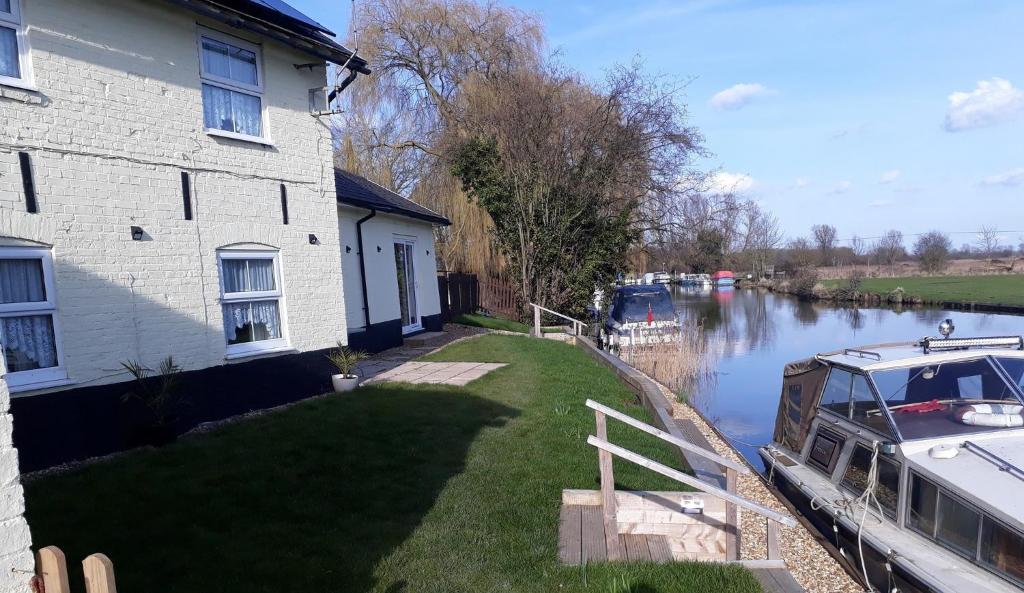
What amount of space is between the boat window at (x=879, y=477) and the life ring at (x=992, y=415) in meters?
0.82

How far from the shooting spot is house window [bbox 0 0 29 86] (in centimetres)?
573

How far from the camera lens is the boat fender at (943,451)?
511 centimetres

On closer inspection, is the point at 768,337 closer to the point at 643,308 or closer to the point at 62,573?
the point at 643,308

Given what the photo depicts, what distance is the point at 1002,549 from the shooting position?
4.28 m

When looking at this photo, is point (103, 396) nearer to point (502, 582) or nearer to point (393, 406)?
point (393, 406)

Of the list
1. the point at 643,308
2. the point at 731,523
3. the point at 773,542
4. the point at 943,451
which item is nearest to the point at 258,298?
the point at 731,523

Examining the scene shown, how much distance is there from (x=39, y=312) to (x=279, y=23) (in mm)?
4627

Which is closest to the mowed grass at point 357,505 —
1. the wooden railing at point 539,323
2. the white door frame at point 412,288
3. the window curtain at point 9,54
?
the window curtain at point 9,54

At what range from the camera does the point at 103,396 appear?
6.30m

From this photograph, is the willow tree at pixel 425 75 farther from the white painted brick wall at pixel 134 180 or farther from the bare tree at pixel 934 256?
the bare tree at pixel 934 256

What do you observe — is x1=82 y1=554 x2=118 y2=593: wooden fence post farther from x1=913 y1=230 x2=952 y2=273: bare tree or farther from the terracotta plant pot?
x1=913 y1=230 x2=952 y2=273: bare tree

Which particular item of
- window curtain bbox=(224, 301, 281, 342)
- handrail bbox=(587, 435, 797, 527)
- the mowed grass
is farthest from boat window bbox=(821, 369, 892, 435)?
window curtain bbox=(224, 301, 281, 342)

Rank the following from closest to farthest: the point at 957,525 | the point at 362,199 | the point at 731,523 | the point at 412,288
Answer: the point at 731,523 < the point at 957,525 < the point at 362,199 < the point at 412,288

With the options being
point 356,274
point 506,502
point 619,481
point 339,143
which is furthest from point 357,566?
point 339,143
